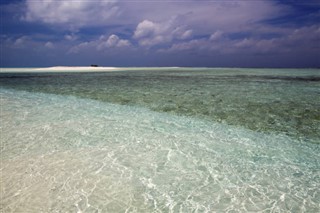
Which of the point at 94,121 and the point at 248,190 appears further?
the point at 94,121

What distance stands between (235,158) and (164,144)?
1.87 meters

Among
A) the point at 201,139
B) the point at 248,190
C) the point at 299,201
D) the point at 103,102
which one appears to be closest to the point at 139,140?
the point at 201,139

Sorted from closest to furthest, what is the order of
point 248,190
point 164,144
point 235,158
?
point 248,190
point 235,158
point 164,144

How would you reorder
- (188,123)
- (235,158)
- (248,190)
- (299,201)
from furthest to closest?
1. (188,123)
2. (235,158)
3. (248,190)
4. (299,201)

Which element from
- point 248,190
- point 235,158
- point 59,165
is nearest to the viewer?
point 248,190

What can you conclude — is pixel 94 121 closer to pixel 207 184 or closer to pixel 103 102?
pixel 103 102

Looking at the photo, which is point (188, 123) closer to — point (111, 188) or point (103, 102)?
point (111, 188)

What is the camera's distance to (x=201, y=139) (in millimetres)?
7953

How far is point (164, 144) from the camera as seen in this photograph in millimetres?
7520

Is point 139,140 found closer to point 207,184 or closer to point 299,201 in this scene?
point 207,184

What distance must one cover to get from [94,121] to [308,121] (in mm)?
7234

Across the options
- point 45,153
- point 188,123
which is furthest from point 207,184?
point 188,123

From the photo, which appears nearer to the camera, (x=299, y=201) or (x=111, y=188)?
(x=299, y=201)

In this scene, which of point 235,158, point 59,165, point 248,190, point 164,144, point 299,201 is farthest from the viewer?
point 164,144
